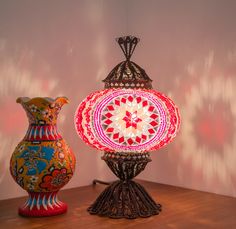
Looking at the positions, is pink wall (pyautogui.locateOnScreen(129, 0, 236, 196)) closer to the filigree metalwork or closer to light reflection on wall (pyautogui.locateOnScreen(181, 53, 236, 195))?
light reflection on wall (pyautogui.locateOnScreen(181, 53, 236, 195))

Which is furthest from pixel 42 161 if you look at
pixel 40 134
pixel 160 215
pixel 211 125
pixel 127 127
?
pixel 211 125

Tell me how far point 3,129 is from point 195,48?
772mm

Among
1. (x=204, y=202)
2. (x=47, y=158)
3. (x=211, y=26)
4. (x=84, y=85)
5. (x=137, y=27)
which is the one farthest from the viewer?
(x=137, y=27)

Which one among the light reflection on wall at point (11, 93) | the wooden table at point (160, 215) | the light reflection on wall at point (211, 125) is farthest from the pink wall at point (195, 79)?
the light reflection on wall at point (11, 93)

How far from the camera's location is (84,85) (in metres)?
1.70

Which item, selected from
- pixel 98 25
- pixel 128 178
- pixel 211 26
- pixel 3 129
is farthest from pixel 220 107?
pixel 3 129

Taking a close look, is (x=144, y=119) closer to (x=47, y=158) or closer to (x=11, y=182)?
(x=47, y=158)

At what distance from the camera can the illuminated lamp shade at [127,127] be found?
1244 millimetres

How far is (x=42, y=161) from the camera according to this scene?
1.21 meters

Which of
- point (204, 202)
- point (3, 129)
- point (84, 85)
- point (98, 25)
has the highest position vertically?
point (98, 25)

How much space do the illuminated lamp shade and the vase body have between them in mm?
88

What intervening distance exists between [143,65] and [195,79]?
286 mm

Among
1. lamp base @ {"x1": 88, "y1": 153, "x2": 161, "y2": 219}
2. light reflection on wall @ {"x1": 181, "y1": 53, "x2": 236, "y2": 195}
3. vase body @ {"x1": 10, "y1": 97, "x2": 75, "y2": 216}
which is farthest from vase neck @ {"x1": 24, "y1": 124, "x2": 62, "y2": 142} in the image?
light reflection on wall @ {"x1": 181, "y1": 53, "x2": 236, "y2": 195}

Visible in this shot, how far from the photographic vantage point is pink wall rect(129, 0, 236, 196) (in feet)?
4.92
